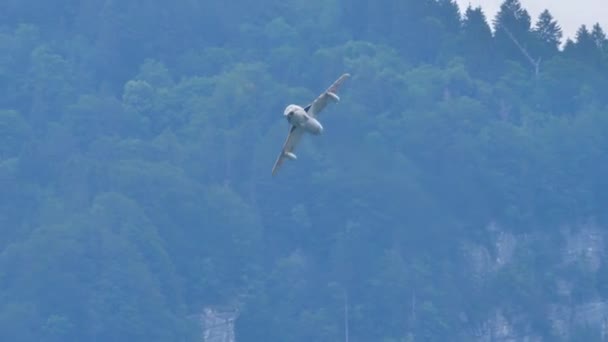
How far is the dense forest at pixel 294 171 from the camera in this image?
456 feet

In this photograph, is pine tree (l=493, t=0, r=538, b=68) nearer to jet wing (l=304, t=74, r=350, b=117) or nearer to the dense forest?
the dense forest

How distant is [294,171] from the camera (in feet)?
510

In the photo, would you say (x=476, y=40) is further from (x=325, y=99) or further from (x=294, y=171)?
(x=325, y=99)

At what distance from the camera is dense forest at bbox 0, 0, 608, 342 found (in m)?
139

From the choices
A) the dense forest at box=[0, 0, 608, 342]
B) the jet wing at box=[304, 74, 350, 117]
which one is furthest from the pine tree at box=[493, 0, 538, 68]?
the jet wing at box=[304, 74, 350, 117]

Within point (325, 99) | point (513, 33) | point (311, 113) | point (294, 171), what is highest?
point (513, 33)

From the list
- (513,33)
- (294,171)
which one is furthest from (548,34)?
(294,171)

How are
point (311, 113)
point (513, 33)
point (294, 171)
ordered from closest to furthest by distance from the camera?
point (311, 113) < point (294, 171) < point (513, 33)

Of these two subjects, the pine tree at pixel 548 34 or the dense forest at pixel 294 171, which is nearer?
the dense forest at pixel 294 171

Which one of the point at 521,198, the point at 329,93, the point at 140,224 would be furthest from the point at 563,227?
the point at 329,93

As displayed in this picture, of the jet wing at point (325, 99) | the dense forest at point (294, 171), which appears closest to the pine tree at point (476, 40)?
the dense forest at point (294, 171)

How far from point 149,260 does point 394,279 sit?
14169mm

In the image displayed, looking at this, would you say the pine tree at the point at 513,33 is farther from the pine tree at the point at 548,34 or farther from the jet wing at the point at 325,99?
the jet wing at the point at 325,99

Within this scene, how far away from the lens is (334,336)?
452ft
